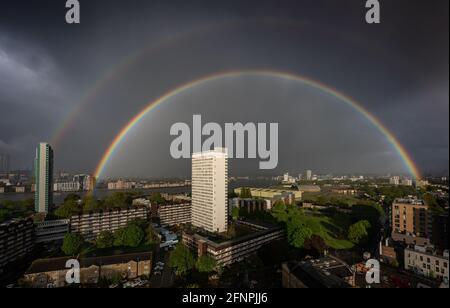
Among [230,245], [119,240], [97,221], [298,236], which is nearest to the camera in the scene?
[230,245]

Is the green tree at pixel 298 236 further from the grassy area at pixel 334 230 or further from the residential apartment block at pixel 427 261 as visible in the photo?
the residential apartment block at pixel 427 261

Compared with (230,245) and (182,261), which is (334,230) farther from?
(182,261)

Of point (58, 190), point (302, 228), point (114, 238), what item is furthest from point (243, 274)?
point (58, 190)

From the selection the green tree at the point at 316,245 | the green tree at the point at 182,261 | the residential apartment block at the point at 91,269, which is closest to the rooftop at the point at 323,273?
the green tree at the point at 316,245

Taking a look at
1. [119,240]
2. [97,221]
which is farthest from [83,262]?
[97,221]

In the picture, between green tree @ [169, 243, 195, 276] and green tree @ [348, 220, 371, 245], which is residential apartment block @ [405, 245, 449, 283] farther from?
green tree @ [169, 243, 195, 276]
